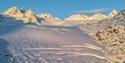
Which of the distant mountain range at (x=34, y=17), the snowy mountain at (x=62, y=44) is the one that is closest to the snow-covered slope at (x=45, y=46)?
the snowy mountain at (x=62, y=44)

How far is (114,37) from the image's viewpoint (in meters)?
11.9

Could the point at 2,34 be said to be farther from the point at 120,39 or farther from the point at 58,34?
the point at 120,39

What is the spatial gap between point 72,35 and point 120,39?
2000mm

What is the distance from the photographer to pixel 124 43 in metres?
11.5

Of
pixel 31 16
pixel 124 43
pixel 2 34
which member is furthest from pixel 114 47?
pixel 31 16

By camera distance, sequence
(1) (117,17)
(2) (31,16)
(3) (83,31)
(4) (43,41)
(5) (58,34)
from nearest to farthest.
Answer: (4) (43,41) < (5) (58,34) < (1) (117,17) < (3) (83,31) < (2) (31,16)

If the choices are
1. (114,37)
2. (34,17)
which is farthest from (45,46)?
(34,17)

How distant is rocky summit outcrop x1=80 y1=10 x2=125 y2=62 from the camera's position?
1097 cm

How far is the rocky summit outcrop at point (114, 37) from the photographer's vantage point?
1097cm

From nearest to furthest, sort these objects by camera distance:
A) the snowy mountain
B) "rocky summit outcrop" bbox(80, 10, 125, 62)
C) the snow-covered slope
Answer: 1. the snow-covered slope
2. the snowy mountain
3. "rocky summit outcrop" bbox(80, 10, 125, 62)

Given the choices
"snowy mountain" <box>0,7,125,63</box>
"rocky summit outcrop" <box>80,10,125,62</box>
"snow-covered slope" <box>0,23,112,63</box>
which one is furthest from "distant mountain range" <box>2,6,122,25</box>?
"snow-covered slope" <box>0,23,112,63</box>

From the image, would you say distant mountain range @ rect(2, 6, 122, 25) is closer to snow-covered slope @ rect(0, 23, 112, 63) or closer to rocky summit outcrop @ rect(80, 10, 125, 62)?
rocky summit outcrop @ rect(80, 10, 125, 62)

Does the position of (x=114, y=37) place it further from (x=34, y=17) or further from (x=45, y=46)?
(x=34, y=17)

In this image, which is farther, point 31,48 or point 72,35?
point 72,35
